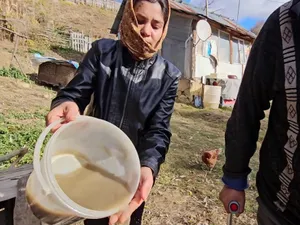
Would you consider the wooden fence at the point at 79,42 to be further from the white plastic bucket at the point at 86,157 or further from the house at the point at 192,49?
the white plastic bucket at the point at 86,157

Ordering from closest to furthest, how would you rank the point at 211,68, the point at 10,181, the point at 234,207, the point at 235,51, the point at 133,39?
the point at 234,207 < the point at 133,39 < the point at 10,181 < the point at 211,68 < the point at 235,51

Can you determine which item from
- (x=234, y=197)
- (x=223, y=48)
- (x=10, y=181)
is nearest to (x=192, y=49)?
(x=223, y=48)

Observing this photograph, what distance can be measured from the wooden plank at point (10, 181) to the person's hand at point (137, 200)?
2.27 ft

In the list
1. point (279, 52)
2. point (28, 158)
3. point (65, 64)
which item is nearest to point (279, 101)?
point (279, 52)

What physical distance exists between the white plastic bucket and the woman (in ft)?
1.21

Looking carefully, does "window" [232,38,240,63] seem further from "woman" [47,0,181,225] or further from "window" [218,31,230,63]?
"woman" [47,0,181,225]

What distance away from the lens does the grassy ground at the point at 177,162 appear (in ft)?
11.8

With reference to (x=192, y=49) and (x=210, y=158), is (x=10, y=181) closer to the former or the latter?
(x=210, y=158)

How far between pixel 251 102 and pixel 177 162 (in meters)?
4.17

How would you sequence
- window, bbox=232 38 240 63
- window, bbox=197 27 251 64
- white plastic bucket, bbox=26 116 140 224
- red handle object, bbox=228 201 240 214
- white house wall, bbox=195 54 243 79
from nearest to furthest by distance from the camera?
white plastic bucket, bbox=26 116 140 224, red handle object, bbox=228 201 240 214, white house wall, bbox=195 54 243 79, window, bbox=197 27 251 64, window, bbox=232 38 240 63

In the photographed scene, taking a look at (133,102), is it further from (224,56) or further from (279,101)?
(224,56)

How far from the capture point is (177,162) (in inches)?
211

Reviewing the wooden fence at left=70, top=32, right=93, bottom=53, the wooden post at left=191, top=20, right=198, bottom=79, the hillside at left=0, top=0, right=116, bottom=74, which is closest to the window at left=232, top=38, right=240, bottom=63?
the wooden post at left=191, top=20, right=198, bottom=79

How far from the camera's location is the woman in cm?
167
